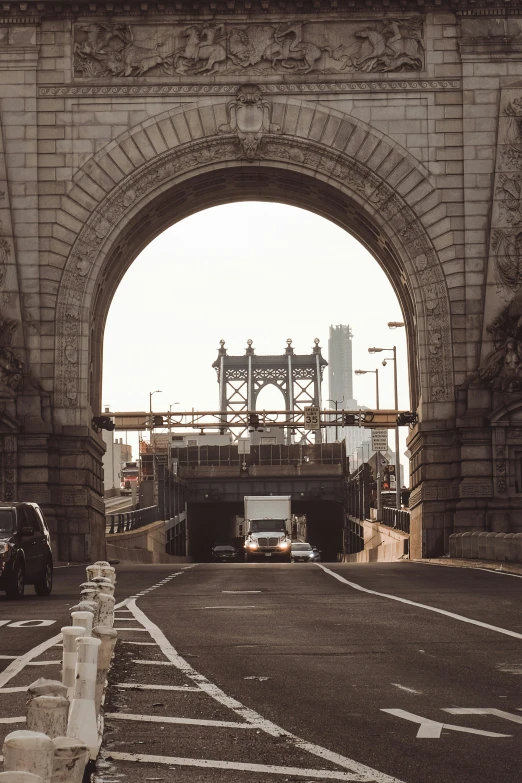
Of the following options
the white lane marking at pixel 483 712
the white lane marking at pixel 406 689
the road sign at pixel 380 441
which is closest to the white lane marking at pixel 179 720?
the white lane marking at pixel 483 712

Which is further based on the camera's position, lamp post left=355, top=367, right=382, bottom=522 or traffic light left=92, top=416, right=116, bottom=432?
lamp post left=355, top=367, right=382, bottom=522

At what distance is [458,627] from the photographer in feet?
61.4

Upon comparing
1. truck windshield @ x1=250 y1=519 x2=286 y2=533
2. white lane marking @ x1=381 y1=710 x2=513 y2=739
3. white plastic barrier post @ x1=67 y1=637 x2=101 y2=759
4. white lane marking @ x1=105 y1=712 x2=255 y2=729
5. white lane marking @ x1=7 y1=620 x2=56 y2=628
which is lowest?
white lane marking @ x1=381 y1=710 x2=513 y2=739

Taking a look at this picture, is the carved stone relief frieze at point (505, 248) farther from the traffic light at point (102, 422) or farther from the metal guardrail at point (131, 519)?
the metal guardrail at point (131, 519)

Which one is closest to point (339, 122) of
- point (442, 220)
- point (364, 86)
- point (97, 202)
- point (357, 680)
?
point (364, 86)

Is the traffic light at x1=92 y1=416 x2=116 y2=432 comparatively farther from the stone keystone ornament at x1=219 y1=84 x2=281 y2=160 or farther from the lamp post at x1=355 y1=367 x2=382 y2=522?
the lamp post at x1=355 y1=367 x2=382 y2=522

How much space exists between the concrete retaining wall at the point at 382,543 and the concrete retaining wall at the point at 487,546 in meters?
13.5

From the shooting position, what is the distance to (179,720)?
35.5 feet

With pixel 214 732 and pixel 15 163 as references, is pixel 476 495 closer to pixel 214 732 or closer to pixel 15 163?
pixel 15 163

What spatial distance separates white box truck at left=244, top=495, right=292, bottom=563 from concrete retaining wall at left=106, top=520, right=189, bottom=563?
5.93 m

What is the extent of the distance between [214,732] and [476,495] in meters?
39.5

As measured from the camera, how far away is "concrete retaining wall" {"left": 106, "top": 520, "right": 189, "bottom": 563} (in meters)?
64.8

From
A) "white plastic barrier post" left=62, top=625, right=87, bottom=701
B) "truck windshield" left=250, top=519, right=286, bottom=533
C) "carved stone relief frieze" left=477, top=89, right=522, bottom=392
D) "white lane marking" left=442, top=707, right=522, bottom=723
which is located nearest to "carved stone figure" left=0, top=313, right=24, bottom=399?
"carved stone relief frieze" left=477, top=89, right=522, bottom=392

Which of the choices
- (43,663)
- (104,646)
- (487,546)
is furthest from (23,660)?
(487,546)
